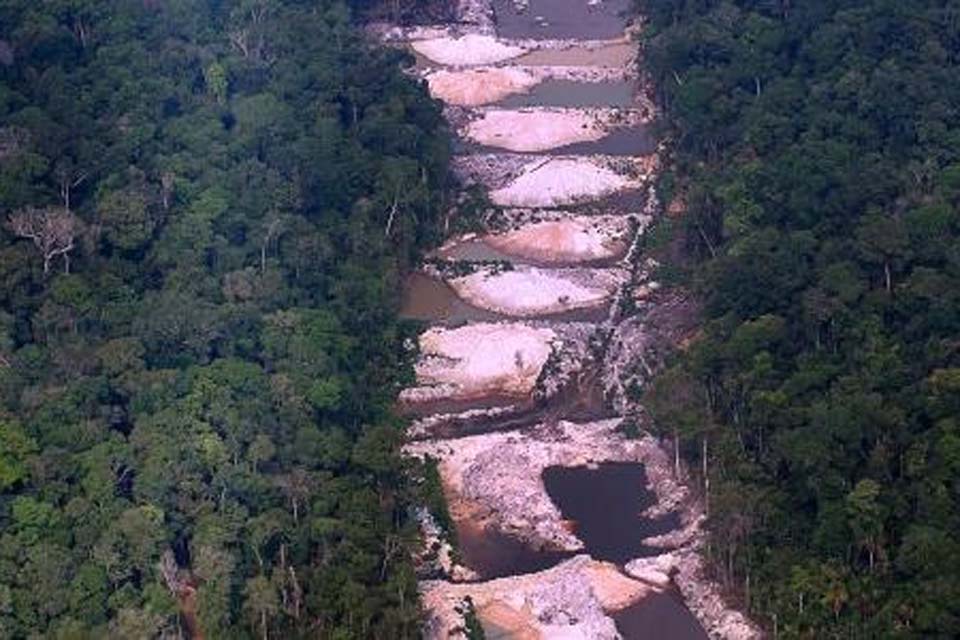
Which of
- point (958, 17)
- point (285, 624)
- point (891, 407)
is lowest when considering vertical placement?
point (285, 624)

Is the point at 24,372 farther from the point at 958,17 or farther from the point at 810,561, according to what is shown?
the point at 958,17

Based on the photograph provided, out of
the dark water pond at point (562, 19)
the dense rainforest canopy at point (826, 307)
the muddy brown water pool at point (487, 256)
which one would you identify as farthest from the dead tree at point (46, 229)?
the dark water pond at point (562, 19)

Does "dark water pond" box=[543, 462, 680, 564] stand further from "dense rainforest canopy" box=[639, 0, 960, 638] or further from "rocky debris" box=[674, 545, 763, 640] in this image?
"dense rainforest canopy" box=[639, 0, 960, 638]

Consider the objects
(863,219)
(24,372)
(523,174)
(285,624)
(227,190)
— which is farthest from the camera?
(523,174)

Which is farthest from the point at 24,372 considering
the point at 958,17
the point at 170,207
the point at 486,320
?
the point at 958,17

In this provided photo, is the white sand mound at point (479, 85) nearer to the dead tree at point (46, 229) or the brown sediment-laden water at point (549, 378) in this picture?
the brown sediment-laden water at point (549, 378)
